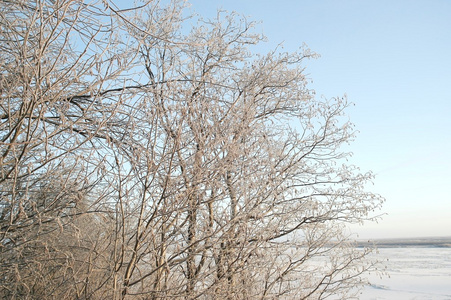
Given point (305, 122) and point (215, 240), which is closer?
point (215, 240)

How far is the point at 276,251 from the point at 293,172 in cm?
270

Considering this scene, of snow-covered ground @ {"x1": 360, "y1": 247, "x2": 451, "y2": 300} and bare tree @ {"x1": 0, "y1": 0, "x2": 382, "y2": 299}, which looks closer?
bare tree @ {"x1": 0, "y1": 0, "x2": 382, "y2": 299}

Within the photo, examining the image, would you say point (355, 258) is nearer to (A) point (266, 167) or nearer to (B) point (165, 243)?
(A) point (266, 167)

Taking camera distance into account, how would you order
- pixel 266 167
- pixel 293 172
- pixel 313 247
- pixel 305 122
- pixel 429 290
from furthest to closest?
pixel 429 290, pixel 305 122, pixel 293 172, pixel 313 247, pixel 266 167

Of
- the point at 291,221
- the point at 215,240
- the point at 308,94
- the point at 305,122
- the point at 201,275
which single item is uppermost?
the point at 308,94

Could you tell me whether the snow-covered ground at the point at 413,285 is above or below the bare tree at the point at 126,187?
below

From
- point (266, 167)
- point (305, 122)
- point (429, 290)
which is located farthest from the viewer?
point (429, 290)

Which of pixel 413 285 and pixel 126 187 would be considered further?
pixel 413 285

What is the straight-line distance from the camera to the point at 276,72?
26.7 ft

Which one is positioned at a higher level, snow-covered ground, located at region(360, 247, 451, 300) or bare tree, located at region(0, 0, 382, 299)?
bare tree, located at region(0, 0, 382, 299)

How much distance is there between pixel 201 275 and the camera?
12.3ft

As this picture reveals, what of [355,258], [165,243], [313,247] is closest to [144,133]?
[165,243]

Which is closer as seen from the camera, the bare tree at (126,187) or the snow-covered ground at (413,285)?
the bare tree at (126,187)

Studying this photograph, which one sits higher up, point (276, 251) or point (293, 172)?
point (293, 172)
